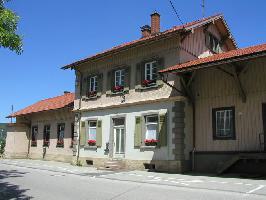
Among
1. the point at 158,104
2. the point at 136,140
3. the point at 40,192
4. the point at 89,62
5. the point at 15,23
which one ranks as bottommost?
the point at 40,192

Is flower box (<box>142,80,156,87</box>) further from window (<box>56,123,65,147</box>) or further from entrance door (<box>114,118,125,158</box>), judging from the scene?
window (<box>56,123,65,147</box>)

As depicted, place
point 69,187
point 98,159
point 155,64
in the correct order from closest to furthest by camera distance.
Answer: point 69,187 < point 155,64 < point 98,159

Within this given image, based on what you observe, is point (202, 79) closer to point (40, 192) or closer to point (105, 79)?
point (105, 79)

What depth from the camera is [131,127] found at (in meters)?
19.2

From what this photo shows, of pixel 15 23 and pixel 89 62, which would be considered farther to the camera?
pixel 89 62

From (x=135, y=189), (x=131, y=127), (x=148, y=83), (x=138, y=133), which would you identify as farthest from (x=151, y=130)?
(x=135, y=189)

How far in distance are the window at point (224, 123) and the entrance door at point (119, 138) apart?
5444mm

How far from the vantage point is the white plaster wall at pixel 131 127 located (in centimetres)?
1733

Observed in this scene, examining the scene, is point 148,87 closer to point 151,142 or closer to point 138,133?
point 138,133

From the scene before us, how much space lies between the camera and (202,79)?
57.1 feet

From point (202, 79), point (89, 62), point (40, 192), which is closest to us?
point (40, 192)

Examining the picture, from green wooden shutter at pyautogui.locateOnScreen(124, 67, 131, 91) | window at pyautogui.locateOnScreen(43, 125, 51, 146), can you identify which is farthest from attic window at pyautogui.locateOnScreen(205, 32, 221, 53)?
window at pyautogui.locateOnScreen(43, 125, 51, 146)

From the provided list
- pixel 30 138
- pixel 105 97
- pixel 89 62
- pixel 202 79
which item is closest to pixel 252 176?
pixel 202 79

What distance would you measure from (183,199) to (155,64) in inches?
407
